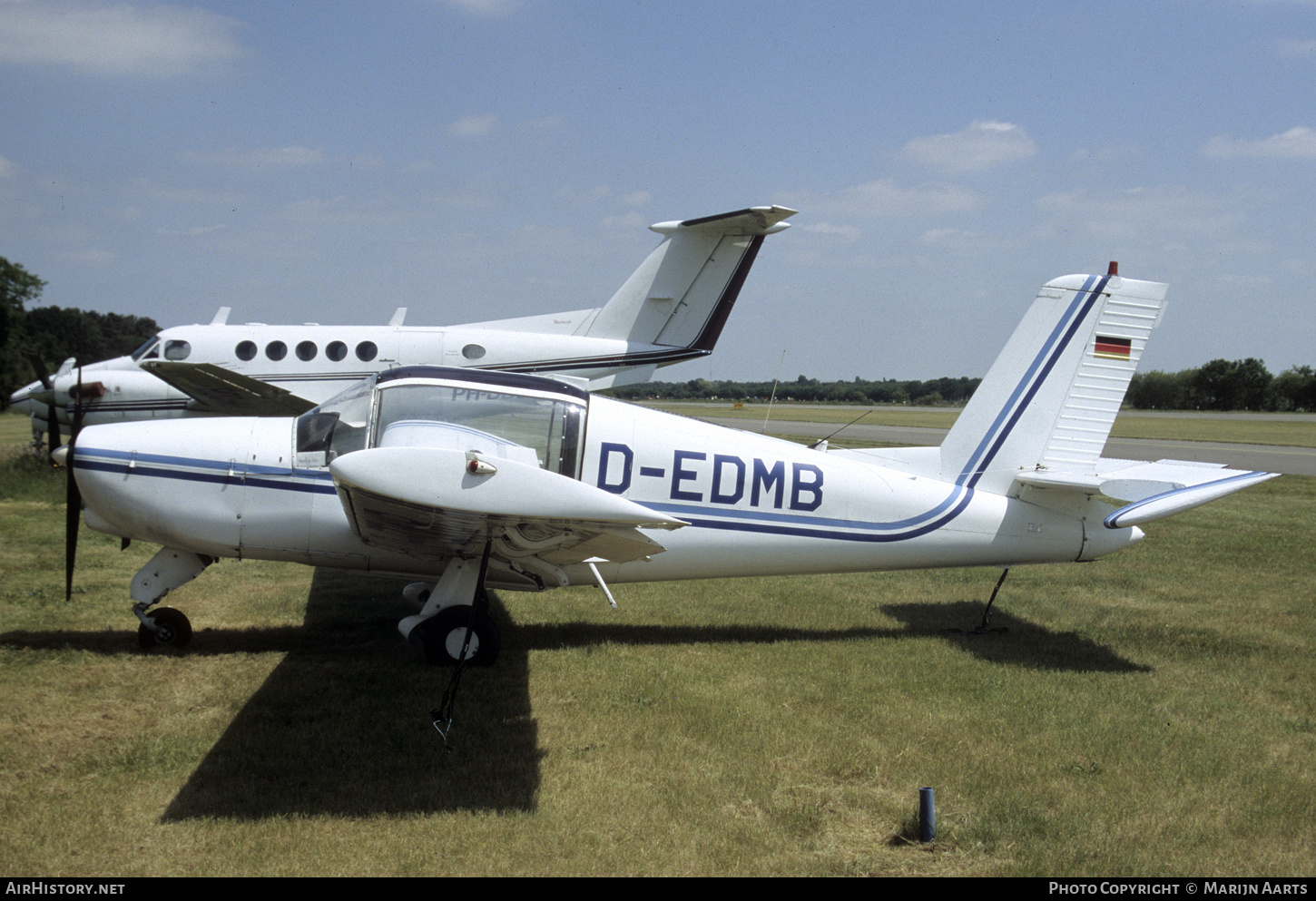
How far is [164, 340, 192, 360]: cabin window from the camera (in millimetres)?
14500

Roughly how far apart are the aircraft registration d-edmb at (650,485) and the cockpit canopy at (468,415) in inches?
0.5

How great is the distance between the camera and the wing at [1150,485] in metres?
6.19

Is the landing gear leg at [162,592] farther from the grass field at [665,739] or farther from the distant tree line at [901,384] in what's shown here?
the distant tree line at [901,384]

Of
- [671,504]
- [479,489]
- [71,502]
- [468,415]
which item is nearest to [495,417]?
[468,415]

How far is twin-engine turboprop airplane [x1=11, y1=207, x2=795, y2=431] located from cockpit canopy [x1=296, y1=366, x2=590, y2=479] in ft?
25.9

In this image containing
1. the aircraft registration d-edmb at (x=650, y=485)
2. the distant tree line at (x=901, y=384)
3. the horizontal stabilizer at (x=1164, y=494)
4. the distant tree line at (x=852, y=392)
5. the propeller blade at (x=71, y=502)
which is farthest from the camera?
the distant tree line at (x=852, y=392)

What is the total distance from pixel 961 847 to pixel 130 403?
15384 mm

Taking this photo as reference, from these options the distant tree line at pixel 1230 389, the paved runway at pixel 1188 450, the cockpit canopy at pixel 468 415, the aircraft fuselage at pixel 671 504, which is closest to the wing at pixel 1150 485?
the aircraft fuselage at pixel 671 504

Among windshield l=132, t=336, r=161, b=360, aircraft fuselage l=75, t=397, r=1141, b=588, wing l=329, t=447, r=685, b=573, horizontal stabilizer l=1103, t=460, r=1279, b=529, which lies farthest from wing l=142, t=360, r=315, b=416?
horizontal stabilizer l=1103, t=460, r=1279, b=529

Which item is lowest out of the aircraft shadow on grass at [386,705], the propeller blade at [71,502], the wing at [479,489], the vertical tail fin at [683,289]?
the aircraft shadow on grass at [386,705]

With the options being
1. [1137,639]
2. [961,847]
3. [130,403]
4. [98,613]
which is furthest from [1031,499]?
[130,403]

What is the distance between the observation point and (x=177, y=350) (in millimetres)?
14547

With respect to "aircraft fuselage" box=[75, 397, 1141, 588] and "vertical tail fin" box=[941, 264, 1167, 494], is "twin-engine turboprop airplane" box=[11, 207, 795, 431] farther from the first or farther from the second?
"aircraft fuselage" box=[75, 397, 1141, 588]

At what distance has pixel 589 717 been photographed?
520 centimetres
